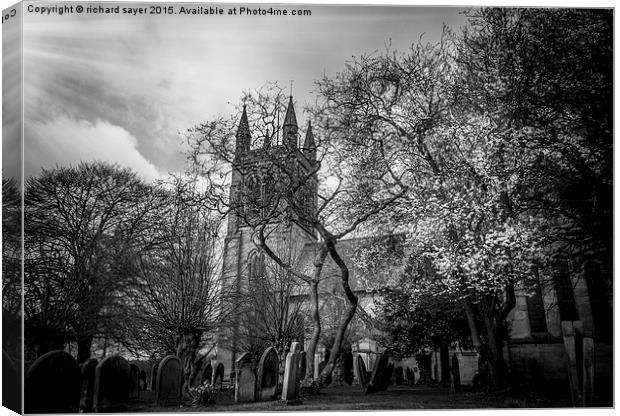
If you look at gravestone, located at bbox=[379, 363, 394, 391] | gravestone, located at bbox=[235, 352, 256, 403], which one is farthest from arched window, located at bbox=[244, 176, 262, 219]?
gravestone, located at bbox=[379, 363, 394, 391]

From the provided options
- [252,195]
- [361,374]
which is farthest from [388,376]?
[252,195]

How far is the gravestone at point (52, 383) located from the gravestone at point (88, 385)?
8.1 inches

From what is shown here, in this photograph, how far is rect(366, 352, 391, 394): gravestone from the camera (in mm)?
7195

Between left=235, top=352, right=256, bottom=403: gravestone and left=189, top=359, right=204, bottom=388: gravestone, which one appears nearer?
left=235, top=352, right=256, bottom=403: gravestone

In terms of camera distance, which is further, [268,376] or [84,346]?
[268,376]

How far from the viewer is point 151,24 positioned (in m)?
5.68

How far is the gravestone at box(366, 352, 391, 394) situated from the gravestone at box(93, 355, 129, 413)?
3379 mm

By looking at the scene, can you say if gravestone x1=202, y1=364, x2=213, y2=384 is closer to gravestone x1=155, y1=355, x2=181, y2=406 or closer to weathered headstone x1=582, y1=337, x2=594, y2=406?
gravestone x1=155, y1=355, x2=181, y2=406

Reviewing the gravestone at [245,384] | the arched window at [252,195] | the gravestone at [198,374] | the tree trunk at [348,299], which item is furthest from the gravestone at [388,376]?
the gravestone at [198,374]

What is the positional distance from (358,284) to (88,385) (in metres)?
4.17

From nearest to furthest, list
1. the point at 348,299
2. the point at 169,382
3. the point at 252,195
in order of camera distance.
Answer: the point at 169,382 < the point at 252,195 < the point at 348,299

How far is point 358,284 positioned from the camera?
310 inches

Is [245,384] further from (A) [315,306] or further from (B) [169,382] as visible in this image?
(A) [315,306]

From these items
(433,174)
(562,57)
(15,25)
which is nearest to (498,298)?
(433,174)
